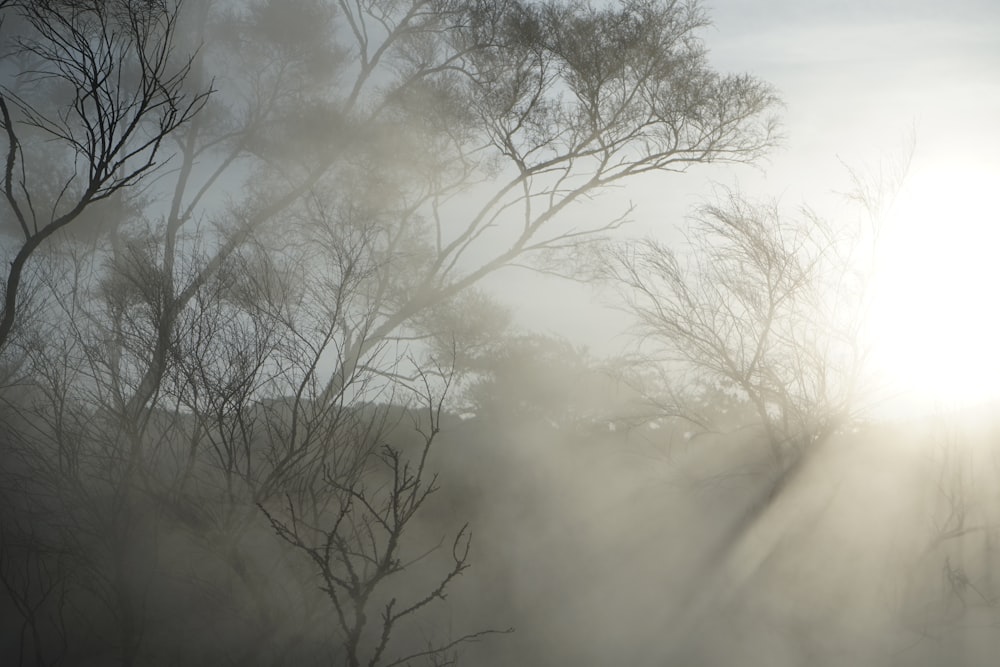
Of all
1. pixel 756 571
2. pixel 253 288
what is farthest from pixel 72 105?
pixel 756 571

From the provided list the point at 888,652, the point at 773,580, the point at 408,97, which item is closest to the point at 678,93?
the point at 408,97

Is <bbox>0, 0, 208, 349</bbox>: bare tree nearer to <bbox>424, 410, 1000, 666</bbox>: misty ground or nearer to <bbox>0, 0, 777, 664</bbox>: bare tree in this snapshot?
<bbox>0, 0, 777, 664</bbox>: bare tree

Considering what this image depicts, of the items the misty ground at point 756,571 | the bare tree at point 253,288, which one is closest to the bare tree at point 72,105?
the bare tree at point 253,288

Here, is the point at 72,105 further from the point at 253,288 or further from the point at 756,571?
the point at 756,571

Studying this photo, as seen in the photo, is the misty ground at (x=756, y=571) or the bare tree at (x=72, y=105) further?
the misty ground at (x=756, y=571)

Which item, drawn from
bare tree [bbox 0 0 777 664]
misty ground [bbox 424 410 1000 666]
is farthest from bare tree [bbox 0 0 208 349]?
misty ground [bbox 424 410 1000 666]

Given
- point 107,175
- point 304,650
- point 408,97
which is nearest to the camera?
point 107,175

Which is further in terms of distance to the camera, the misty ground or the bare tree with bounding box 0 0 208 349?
the misty ground

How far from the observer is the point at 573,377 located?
601 inches

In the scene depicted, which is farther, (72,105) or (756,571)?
(756,571)

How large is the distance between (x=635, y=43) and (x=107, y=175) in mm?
8986

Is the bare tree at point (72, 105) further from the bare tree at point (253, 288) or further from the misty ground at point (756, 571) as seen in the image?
the misty ground at point (756, 571)

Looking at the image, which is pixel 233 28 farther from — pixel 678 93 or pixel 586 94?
pixel 678 93

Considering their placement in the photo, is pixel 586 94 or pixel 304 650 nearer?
pixel 304 650
